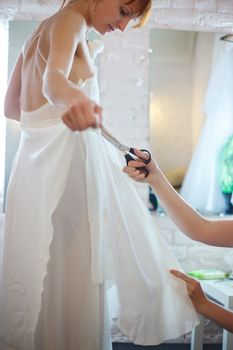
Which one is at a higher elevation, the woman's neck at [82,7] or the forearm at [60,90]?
the woman's neck at [82,7]

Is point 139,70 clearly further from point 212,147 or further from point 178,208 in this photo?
point 178,208

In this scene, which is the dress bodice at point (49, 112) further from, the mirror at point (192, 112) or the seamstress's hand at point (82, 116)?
the mirror at point (192, 112)

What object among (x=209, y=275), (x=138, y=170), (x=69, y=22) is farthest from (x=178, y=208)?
(x=209, y=275)

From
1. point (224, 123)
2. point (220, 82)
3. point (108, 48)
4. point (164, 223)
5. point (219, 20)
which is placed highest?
point (219, 20)

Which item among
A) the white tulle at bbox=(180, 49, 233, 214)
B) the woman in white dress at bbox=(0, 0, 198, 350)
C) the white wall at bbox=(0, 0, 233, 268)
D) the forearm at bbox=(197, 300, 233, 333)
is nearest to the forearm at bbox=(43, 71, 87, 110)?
the woman in white dress at bbox=(0, 0, 198, 350)

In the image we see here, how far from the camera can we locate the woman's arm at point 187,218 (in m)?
1.05

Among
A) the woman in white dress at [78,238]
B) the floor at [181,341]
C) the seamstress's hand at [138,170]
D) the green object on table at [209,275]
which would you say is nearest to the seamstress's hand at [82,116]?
the woman in white dress at [78,238]

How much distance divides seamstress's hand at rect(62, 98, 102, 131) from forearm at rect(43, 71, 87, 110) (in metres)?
0.07

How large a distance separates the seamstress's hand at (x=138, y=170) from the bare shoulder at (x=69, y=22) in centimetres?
32

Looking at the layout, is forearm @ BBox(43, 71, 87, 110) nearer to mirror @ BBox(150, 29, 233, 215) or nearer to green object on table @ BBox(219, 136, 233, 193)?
mirror @ BBox(150, 29, 233, 215)

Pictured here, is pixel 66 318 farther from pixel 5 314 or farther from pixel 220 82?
pixel 220 82

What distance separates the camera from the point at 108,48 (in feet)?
6.18

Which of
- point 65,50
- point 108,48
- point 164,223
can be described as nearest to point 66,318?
point 65,50

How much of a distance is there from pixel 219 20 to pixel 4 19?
1.05 metres
